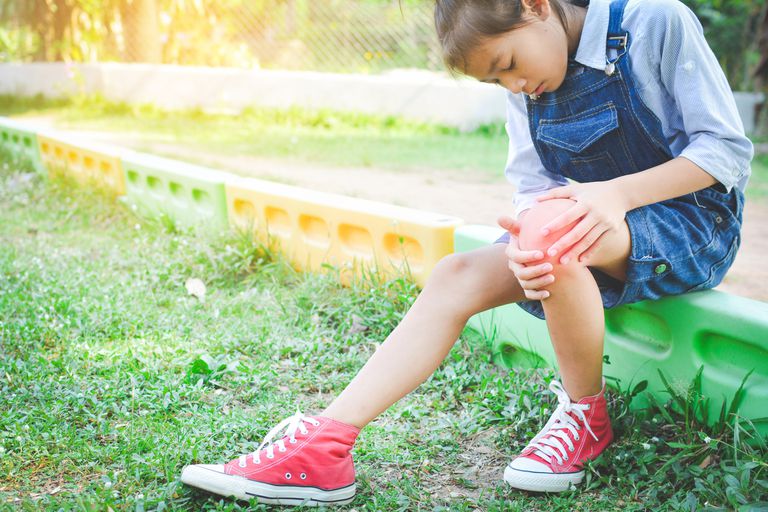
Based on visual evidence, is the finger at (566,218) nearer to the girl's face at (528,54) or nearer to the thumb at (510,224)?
the thumb at (510,224)

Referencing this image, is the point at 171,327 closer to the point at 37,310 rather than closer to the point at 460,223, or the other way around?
the point at 37,310

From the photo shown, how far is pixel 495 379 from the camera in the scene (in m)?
2.20

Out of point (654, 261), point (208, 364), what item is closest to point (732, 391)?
point (654, 261)

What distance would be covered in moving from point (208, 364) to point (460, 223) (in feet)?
3.08

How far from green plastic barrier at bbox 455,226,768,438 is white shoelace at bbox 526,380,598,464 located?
25 cm

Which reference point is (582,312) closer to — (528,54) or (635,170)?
(635,170)

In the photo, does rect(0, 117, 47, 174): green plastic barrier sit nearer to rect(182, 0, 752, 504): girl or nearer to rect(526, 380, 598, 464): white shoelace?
rect(182, 0, 752, 504): girl

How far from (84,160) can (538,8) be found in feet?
12.3

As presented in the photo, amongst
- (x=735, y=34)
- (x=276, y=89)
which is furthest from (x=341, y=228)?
(x=735, y=34)

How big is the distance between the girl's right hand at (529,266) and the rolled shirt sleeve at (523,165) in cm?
35

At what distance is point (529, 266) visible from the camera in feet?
5.13

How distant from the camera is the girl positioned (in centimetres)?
160

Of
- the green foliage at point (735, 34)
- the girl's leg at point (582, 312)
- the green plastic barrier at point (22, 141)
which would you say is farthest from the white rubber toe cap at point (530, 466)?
the green foliage at point (735, 34)

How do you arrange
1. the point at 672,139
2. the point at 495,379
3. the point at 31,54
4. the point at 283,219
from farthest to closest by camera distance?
the point at 31,54, the point at 283,219, the point at 495,379, the point at 672,139
